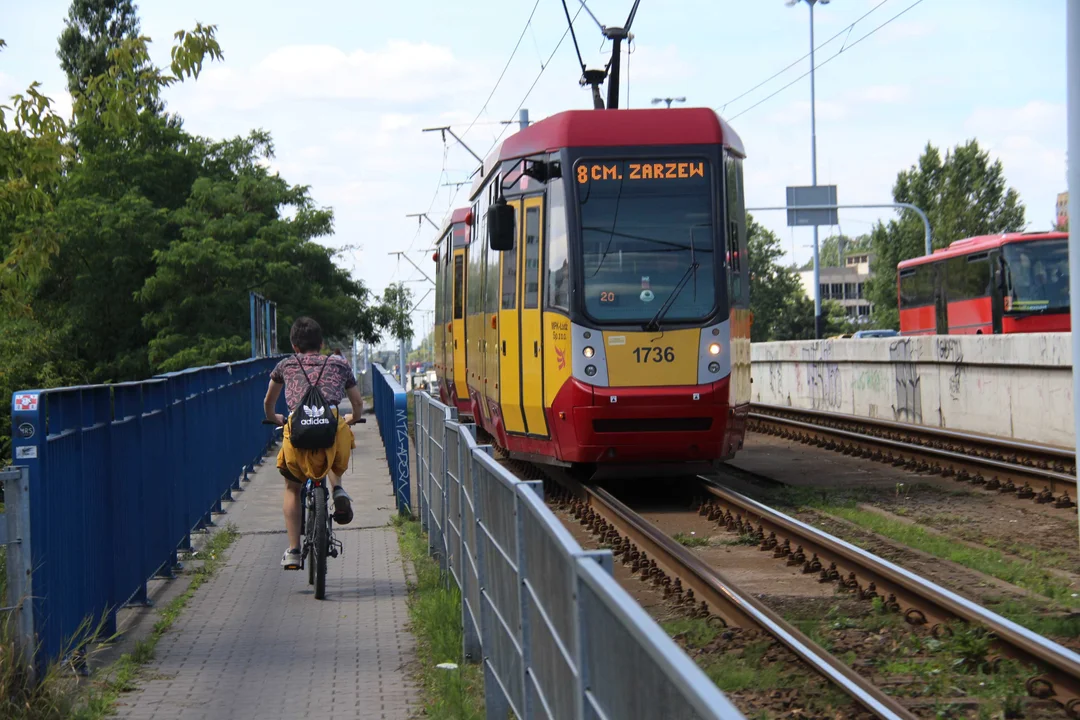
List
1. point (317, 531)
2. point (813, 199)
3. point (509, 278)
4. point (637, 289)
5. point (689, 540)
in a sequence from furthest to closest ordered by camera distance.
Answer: point (813, 199) < point (509, 278) < point (637, 289) < point (689, 540) < point (317, 531)

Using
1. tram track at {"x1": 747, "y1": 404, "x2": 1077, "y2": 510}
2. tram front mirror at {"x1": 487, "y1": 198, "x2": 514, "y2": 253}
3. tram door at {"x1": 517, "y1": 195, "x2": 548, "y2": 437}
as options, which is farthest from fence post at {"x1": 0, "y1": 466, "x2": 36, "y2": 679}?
tram track at {"x1": 747, "y1": 404, "x2": 1077, "y2": 510}

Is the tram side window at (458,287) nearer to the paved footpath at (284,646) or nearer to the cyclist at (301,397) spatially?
the paved footpath at (284,646)

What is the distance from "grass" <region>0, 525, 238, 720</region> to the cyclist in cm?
153

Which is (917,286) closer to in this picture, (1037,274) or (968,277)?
Result: (968,277)

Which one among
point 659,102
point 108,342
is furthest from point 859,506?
point 659,102

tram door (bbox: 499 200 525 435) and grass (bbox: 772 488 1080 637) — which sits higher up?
tram door (bbox: 499 200 525 435)

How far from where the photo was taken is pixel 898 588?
7.91m

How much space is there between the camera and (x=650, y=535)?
10273 mm

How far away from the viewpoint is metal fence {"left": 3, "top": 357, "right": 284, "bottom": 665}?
5.84m

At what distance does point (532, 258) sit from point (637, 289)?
3.78 feet

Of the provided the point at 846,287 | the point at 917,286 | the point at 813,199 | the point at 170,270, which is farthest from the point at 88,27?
the point at 846,287

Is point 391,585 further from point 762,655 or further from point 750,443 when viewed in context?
point 750,443

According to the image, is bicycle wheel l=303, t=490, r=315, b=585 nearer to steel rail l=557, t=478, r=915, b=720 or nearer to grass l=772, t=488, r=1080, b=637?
steel rail l=557, t=478, r=915, b=720

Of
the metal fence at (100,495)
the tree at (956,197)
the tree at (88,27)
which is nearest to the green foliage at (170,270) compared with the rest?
the tree at (88,27)
